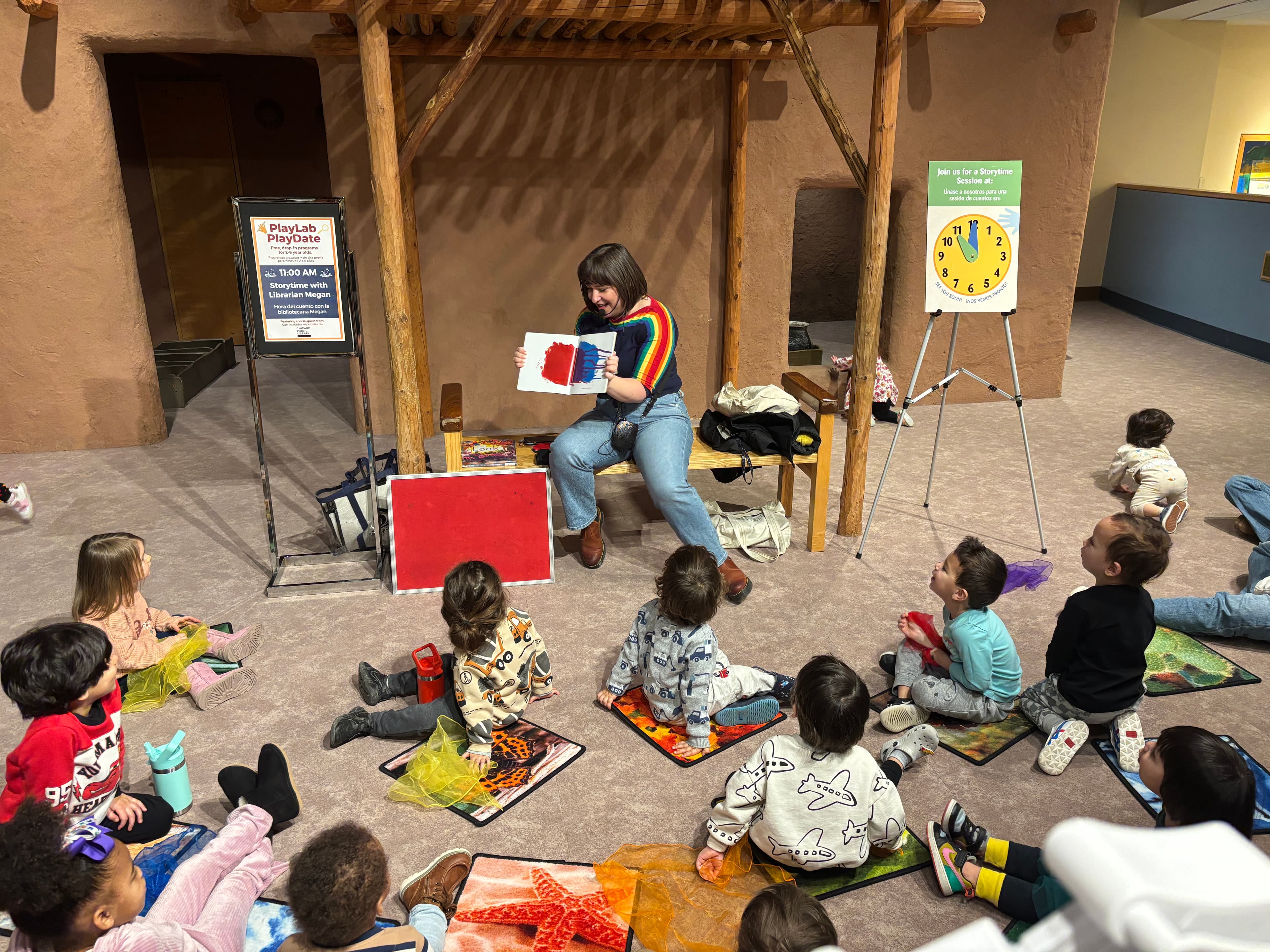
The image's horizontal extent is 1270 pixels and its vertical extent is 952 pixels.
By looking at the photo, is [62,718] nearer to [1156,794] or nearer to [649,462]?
→ [649,462]

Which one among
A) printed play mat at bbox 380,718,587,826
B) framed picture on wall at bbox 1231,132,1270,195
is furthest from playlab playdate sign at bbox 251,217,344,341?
framed picture on wall at bbox 1231,132,1270,195

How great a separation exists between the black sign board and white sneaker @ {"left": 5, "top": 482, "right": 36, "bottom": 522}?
93.5 inches

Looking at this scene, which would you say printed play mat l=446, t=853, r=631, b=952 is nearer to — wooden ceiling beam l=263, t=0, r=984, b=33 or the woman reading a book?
the woman reading a book

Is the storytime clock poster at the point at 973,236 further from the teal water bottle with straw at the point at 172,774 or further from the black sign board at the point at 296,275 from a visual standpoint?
the teal water bottle with straw at the point at 172,774

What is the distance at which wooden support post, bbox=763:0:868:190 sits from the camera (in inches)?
194

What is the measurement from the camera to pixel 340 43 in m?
6.39

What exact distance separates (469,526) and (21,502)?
121 inches

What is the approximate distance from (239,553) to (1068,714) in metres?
4.52

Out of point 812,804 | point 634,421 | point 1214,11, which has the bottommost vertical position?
point 812,804

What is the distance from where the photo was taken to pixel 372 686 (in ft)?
13.5

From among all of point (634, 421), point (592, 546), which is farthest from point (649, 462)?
point (592, 546)

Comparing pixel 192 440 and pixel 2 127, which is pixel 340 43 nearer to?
pixel 2 127

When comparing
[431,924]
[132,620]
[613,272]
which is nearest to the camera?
[431,924]

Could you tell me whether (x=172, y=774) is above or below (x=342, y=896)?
below
